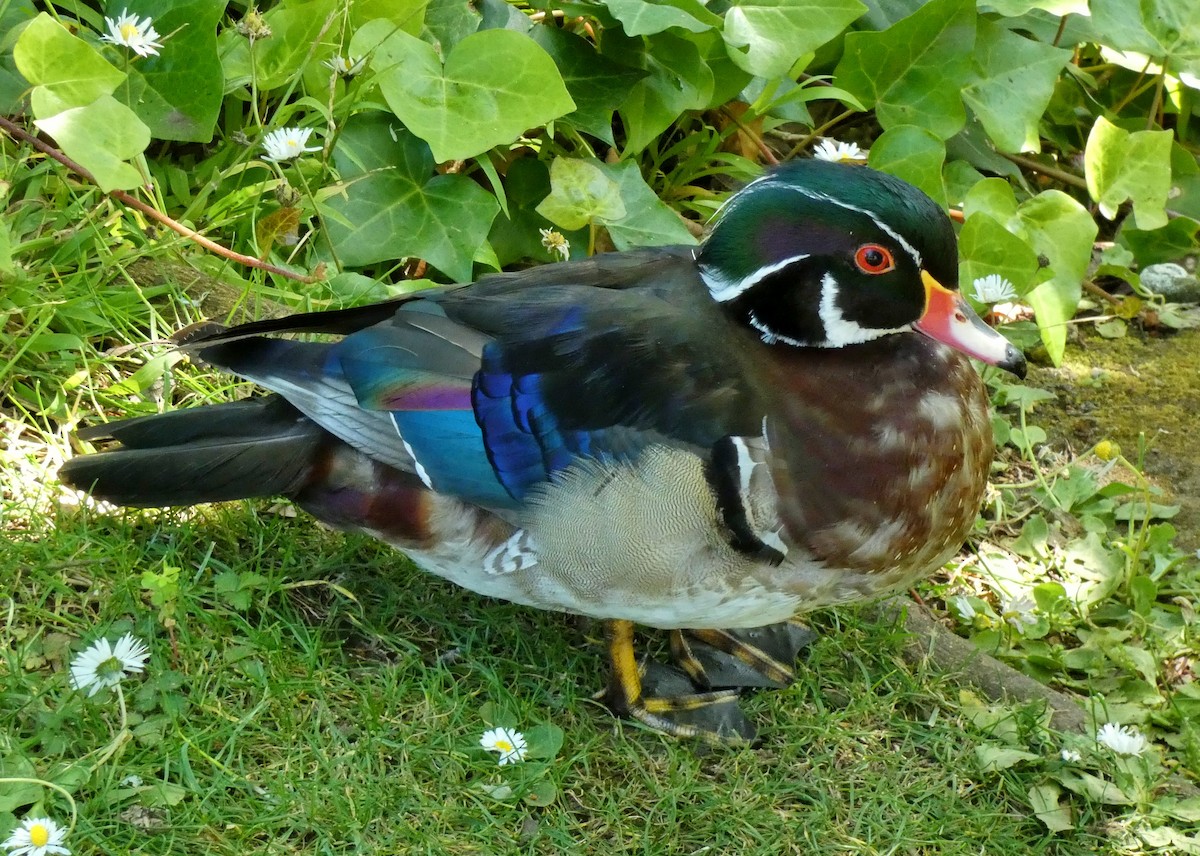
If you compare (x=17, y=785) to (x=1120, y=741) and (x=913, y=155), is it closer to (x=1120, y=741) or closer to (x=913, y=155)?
(x=1120, y=741)

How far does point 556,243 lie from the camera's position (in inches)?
119

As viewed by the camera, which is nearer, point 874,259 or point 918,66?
point 874,259

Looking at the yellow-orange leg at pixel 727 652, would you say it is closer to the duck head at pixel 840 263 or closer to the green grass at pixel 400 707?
the green grass at pixel 400 707

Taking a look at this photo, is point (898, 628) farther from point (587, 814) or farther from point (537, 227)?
point (537, 227)

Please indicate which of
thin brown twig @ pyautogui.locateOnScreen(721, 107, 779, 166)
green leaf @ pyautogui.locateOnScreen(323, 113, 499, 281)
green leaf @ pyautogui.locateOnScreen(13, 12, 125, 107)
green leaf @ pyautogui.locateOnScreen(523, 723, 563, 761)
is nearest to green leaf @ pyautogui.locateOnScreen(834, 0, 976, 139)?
thin brown twig @ pyautogui.locateOnScreen(721, 107, 779, 166)

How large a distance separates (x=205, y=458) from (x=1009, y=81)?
2.54 meters

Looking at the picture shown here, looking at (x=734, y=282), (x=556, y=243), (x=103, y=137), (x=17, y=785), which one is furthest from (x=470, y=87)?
(x=17, y=785)

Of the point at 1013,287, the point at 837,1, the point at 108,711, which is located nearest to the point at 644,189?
the point at 837,1

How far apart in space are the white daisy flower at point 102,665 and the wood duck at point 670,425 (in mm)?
291

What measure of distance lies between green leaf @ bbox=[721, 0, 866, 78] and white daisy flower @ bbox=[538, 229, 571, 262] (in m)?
0.63

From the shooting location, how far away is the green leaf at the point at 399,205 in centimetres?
306

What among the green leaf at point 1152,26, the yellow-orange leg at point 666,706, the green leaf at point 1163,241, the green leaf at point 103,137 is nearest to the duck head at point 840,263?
the yellow-orange leg at point 666,706

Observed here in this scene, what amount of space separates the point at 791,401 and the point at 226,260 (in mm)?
1625

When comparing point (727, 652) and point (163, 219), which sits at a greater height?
point (163, 219)
